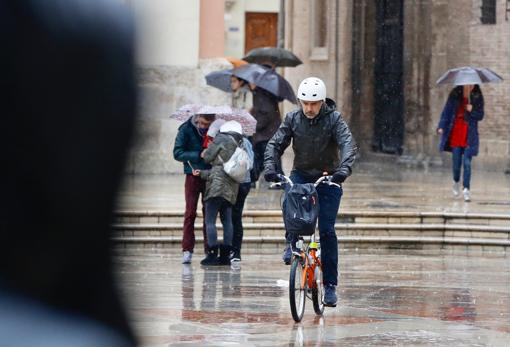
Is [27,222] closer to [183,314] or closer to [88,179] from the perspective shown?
[88,179]

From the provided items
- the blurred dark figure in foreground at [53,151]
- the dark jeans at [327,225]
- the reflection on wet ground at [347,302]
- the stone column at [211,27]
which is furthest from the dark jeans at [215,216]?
the blurred dark figure in foreground at [53,151]

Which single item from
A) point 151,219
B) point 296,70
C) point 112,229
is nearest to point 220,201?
point 151,219

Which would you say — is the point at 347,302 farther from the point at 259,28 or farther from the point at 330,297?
the point at 259,28

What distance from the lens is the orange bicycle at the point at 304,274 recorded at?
1039cm

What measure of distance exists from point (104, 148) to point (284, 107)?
35067 mm

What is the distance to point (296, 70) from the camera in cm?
3488

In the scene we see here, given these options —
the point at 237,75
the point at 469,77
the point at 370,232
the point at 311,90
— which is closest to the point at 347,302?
the point at 311,90

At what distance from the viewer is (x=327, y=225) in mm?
10703

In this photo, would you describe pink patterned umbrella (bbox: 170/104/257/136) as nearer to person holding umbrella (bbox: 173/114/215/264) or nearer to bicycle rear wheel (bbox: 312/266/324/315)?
→ person holding umbrella (bbox: 173/114/215/264)

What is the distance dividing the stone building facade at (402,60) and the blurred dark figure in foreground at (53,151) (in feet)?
84.6

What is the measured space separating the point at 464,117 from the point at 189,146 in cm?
634

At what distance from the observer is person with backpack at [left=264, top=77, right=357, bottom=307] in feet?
34.8

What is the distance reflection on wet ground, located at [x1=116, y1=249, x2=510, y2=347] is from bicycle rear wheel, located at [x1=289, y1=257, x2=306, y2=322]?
0.10 metres

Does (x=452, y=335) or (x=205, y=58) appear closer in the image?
(x=452, y=335)
